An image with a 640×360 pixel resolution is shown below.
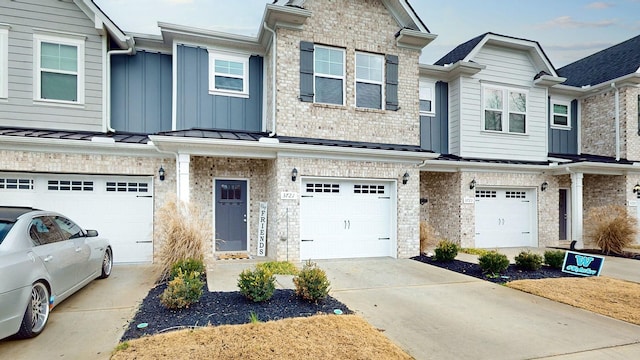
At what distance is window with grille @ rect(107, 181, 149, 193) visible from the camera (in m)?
8.85

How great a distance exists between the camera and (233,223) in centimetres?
979

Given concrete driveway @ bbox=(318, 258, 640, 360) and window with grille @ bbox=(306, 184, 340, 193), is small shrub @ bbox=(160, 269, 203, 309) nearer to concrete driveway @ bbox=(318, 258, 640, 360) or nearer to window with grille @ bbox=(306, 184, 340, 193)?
concrete driveway @ bbox=(318, 258, 640, 360)

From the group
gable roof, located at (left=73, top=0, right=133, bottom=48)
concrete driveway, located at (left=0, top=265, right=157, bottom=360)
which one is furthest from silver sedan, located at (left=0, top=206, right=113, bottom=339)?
gable roof, located at (left=73, top=0, right=133, bottom=48)

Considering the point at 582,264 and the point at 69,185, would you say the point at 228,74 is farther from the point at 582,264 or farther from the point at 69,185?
the point at 582,264

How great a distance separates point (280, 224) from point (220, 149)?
7.43 ft

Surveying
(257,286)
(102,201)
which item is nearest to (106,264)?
(102,201)

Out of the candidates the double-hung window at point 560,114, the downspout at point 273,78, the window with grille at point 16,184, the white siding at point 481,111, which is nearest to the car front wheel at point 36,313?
the window with grille at point 16,184

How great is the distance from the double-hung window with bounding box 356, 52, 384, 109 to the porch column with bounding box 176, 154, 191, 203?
4.74 m

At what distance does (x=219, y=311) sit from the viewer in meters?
5.09

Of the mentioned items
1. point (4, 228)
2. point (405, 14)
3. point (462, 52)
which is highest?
point (405, 14)

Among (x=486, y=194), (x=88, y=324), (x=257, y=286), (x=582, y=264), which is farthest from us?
(x=486, y=194)

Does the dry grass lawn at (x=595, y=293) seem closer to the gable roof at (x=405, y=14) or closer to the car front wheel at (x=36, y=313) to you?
the gable roof at (x=405, y=14)

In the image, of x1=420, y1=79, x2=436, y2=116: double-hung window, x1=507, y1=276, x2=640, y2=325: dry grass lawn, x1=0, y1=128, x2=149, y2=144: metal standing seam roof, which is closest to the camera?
x1=507, y1=276, x2=640, y2=325: dry grass lawn

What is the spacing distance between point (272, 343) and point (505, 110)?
1180 cm
